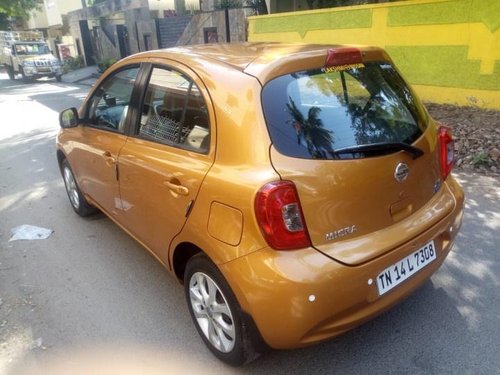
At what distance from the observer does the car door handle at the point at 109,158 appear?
10.6ft

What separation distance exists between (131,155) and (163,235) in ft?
2.09

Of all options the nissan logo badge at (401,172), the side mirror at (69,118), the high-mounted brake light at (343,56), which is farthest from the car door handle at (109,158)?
the nissan logo badge at (401,172)

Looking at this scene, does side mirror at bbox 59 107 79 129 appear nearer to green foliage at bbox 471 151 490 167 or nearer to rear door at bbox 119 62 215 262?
rear door at bbox 119 62 215 262

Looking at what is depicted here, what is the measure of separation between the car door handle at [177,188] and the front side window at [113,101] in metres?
0.94

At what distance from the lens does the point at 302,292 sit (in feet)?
6.35

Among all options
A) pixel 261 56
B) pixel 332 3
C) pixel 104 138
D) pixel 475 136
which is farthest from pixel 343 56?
pixel 332 3

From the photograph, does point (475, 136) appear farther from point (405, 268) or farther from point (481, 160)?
point (405, 268)

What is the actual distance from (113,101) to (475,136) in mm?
4641

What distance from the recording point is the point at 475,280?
307 centimetres

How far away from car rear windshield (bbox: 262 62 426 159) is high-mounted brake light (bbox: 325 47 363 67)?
0.03m

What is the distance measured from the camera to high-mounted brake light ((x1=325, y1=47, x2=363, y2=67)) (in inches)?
92.0

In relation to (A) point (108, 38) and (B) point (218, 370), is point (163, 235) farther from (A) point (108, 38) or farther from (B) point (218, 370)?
(A) point (108, 38)

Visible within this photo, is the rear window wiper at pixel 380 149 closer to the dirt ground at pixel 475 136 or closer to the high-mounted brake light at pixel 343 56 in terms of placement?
the high-mounted brake light at pixel 343 56

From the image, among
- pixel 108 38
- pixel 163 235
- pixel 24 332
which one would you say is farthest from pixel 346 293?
pixel 108 38
